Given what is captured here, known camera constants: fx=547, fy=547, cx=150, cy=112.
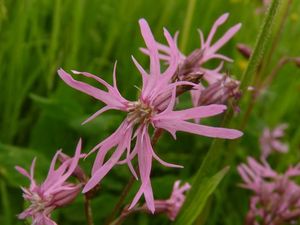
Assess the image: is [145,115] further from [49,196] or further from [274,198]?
[274,198]

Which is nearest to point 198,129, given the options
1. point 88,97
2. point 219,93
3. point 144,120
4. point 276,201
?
point 144,120

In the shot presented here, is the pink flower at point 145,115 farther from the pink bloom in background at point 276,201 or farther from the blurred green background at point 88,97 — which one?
the pink bloom in background at point 276,201

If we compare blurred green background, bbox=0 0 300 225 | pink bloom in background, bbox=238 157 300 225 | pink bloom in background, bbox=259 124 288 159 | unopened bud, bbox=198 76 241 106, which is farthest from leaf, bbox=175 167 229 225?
pink bloom in background, bbox=259 124 288 159

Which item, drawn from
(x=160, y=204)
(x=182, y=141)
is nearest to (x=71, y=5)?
(x=182, y=141)

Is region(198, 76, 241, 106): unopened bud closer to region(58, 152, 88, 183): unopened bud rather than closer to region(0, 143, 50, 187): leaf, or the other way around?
region(58, 152, 88, 183): unopened bud

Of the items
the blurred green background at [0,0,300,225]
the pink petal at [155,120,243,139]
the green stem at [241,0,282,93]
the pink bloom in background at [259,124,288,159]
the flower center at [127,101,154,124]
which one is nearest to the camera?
the pink petal at [155,120,243,139]

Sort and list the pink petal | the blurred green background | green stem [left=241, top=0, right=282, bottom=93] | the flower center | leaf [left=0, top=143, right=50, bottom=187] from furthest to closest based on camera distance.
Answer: the blurred green background → leaf [left=0, top=143, right=50, bottom=187] → green stem [left=241, top=0, right=282, bottom=93] → the flower center → the pink petal

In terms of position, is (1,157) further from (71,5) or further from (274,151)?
(274,151)
